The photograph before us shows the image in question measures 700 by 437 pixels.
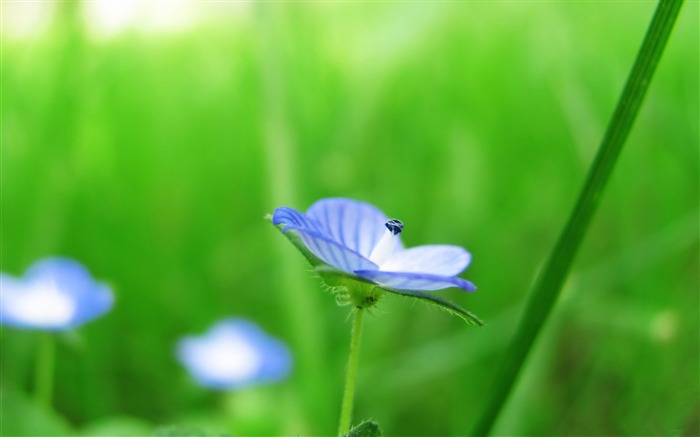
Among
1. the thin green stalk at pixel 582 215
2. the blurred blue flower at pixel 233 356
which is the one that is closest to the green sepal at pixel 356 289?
the thin green stalk at pixel 582 215

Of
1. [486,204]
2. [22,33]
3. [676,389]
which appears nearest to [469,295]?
[486,204]

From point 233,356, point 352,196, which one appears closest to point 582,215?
point 233,356

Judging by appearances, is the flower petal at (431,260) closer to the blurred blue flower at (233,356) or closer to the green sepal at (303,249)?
the green sepal at (303,249)

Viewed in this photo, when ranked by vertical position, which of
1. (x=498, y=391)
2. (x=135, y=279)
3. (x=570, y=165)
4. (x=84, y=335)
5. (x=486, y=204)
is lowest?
(x=498, y=391)

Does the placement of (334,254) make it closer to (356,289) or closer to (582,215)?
(356,289)

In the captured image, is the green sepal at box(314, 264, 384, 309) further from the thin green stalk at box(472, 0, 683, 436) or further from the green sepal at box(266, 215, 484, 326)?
the thin green stalk at box(472, 0, 683, 436)

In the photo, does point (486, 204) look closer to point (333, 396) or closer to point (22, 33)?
point (333, 396)
